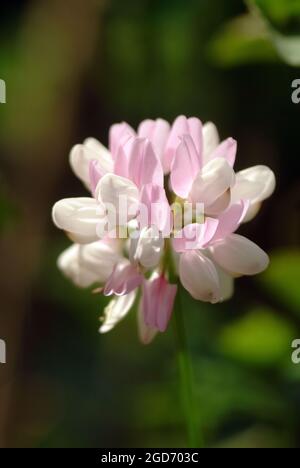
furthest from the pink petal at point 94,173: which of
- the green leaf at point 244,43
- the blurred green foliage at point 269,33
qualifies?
the green leaf at point 244,43

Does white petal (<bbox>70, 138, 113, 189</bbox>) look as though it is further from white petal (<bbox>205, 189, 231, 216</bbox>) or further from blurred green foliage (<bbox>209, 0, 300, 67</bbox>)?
blurred green foliage (<bbox>209, 0, 300, 67</bbox>)

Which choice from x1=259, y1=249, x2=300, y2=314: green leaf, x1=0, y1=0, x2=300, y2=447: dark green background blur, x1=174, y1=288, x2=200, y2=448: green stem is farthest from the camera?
x1=0, y1=0, x2=300, y2=447: dark green background blur

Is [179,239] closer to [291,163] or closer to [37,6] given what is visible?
[291,163]

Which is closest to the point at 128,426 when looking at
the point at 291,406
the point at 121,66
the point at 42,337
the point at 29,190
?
the point at 42,337

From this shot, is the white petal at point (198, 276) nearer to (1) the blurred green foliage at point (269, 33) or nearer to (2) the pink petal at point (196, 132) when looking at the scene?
(2) the pink petal at point (196, 132)

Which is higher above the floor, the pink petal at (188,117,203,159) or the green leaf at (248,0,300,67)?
the green leaf at (248,0,300,67)

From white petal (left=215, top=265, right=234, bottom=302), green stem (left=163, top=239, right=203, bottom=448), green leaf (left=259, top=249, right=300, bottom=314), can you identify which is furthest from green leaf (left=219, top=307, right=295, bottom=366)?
green stem (left=163, top=239, right=203, bottom=448)
